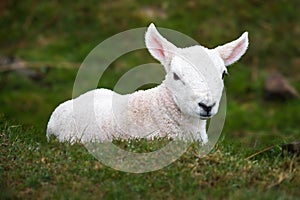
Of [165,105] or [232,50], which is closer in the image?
[165,105]

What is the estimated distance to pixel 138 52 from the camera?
57.6ft

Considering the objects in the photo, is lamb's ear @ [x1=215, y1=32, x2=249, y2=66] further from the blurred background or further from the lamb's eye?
the blurred background

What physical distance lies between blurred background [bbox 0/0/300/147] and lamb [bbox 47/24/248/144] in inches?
305

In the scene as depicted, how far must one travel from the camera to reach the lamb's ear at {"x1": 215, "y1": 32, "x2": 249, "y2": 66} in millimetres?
8156

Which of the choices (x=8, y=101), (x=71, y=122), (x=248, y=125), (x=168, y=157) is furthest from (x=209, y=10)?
(x=168, y=157)

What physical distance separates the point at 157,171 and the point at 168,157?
256 millimetres

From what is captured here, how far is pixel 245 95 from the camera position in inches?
665

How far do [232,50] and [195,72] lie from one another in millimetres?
809

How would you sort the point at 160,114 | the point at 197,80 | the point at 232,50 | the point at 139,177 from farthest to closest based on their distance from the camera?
the point at 232,50, the point at 160,114, the point at 197,80, the point at 139,177

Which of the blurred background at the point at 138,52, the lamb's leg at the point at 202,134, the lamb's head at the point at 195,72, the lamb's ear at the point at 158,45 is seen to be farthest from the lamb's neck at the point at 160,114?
the blurred background at the point at 138,52

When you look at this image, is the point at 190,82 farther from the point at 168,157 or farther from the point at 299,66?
the point at 299,66

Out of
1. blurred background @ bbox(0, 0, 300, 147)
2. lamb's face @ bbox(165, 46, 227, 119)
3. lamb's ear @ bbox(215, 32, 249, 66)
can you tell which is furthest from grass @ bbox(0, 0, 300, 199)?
lamb's face @ bbox(165, 46, 227, 119)

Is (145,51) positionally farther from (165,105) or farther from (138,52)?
(165,105)

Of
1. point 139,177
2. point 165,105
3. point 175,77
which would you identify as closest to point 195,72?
point 175,77
